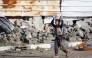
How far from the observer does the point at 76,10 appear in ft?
70.2

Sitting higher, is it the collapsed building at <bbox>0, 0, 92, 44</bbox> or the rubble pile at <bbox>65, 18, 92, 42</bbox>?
the collapsed building at <bbox>0, 0, 92, 44</bbox>

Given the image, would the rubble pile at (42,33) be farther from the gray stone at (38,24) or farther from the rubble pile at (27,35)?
the gray stone at (38,24)

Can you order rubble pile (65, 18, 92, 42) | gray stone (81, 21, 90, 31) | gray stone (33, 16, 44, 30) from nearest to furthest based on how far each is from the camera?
rubble pile (65, 18, 92, 42)
gray stone (81, 21, 90, 31)
gray stone (33, 16, 44, 30)

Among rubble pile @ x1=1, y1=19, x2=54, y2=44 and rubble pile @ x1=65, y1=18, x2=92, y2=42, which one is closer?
rubble pile @ x1=1, y1=19, x2=54, y2=44

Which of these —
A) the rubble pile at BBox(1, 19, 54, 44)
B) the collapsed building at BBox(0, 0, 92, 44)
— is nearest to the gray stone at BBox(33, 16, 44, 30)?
the collapsed building at BBox(0, 0, 92, 44)

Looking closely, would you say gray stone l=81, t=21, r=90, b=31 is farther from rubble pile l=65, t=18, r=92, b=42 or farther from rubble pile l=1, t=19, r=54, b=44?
rubble pile l=1, t=19, r=54, b=44


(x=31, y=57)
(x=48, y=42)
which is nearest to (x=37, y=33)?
(x=48, y=42)

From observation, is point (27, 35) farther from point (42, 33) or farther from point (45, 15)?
point (45, 15)

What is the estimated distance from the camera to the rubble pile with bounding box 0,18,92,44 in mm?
19016

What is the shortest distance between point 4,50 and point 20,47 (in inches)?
28.0

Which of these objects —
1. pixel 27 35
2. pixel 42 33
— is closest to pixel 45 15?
pixel 42 33

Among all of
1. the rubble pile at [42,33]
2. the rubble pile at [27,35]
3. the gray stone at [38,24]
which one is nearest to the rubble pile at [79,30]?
the rubble pile at [42,33]

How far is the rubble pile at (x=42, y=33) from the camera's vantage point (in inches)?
749

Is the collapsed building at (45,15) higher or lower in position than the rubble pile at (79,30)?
higher
